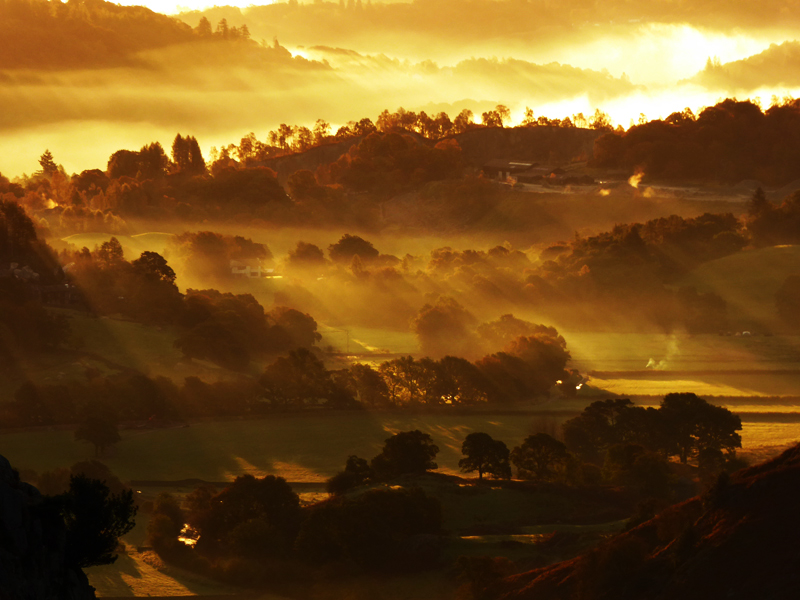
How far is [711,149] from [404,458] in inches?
5917

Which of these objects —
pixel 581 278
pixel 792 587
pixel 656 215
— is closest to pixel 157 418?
pixel 792 587

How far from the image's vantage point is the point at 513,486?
155 feet

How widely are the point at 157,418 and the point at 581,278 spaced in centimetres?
6714

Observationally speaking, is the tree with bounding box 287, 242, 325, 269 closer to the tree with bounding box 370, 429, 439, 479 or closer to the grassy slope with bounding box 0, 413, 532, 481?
the grassy slope with bounding box 0, 413, 532, 481

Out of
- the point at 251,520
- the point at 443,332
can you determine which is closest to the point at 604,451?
the point at 251,520

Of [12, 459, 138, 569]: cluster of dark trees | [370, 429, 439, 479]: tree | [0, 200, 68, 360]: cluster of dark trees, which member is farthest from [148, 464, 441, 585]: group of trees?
[0, 200, 68, 360]: cluster of dark trees

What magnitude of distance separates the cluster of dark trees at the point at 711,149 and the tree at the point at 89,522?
167851 mm

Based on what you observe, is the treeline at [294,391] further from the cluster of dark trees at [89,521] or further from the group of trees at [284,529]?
the cluster of dark trees at [89,521]

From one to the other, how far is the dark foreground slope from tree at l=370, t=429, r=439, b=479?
21.1 metres

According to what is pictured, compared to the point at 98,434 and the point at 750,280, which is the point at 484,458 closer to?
the point at 98,434

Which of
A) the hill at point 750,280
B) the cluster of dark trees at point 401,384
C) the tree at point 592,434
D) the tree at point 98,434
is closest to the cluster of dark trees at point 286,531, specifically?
the tree at point 98,434

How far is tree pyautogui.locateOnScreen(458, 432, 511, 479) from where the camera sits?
50250 millimetres

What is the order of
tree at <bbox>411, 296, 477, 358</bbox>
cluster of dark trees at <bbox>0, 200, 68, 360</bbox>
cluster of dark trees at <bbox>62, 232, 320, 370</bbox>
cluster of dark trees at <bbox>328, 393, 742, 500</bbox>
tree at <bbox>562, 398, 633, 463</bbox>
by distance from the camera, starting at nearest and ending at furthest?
1. cluster of dark trees at <bbox>328, 393, 742, 500</bbox>
2. tree at <bbox>562, 398, 633, 463</bbox>
3. cluster of dark trees at <bbox>0, 200, 68, 360</bbox>
4. cluster of dark trees at <bbox>62, 232, 320, 370</bbox>
5. tree at <bbox>411, 296, 477, 358</bbox>

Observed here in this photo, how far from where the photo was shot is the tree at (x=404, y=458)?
50688 millimetres
